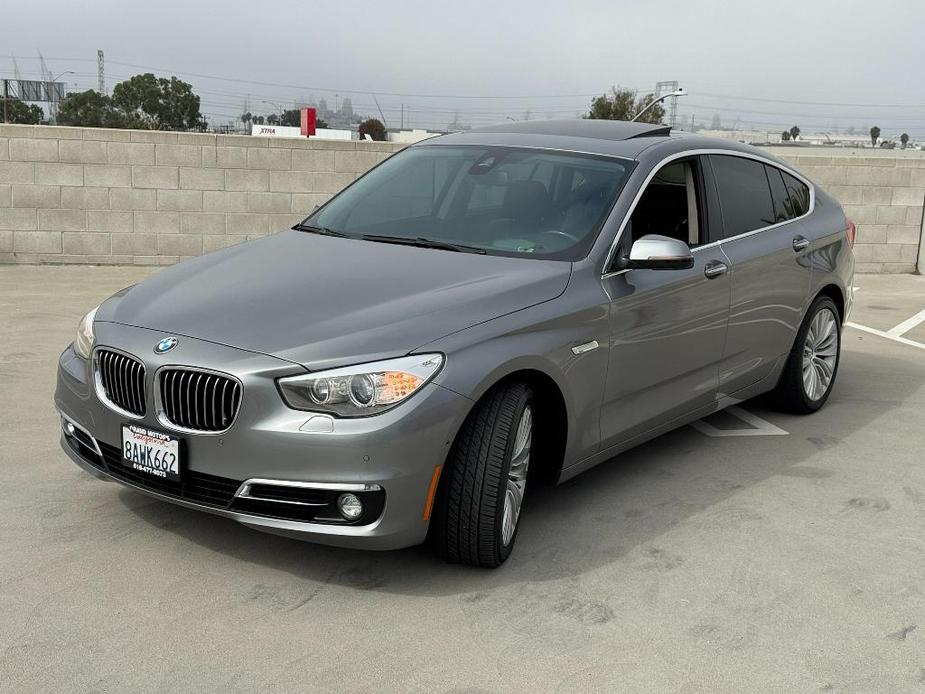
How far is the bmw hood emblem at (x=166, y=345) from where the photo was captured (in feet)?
12.2

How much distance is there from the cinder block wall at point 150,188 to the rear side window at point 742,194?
695cm

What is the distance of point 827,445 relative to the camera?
5.89 meters

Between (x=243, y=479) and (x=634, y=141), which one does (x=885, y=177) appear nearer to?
(x=634, y=141)

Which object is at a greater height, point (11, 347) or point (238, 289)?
point (238, 289)

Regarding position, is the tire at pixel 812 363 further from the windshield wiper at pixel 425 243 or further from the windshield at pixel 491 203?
the windshield wiper at pixel 425 243

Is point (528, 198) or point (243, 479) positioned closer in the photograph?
point (243, 479)

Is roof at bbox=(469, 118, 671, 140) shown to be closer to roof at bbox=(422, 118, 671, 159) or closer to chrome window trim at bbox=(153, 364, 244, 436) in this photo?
roof at bbox=(422, 118, 671, 159)

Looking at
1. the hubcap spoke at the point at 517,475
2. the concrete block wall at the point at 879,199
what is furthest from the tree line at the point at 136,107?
the hubcap spoke at the point at 517,475

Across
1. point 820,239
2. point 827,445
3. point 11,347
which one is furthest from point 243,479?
point 11,347

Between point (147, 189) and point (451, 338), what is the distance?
28.8 ft

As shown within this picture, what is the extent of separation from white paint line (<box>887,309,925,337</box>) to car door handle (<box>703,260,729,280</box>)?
4857mm

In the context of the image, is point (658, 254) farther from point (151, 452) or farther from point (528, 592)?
point (151, 452)

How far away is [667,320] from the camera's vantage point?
479cm

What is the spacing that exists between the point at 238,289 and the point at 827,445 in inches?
135
